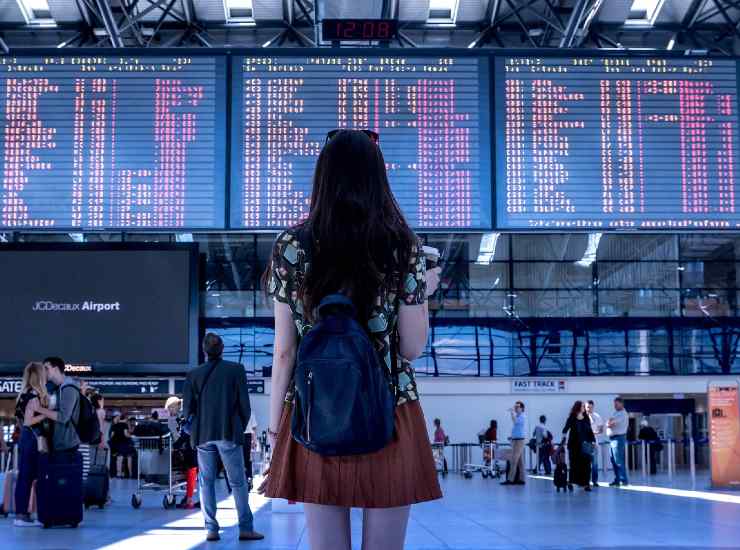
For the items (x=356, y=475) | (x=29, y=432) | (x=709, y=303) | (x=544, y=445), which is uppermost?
(x=709, y=303)

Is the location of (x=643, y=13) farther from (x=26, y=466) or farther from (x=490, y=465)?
(x=26, y=466)

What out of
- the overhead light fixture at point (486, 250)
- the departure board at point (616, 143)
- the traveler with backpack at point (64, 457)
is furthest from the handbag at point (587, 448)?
the overhead light fixture at point (486, 250)

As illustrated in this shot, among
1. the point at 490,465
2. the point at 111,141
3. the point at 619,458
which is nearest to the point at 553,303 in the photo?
the point at 490,465

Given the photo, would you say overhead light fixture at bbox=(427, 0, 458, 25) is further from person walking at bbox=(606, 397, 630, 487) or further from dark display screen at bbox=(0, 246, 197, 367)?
person walking at bbox=(606, 397, 630, 487)

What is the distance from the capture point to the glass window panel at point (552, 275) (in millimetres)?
29891

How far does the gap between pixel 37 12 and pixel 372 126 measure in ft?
47.2

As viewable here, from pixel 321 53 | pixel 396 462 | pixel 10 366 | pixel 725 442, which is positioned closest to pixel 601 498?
pixel 725 442

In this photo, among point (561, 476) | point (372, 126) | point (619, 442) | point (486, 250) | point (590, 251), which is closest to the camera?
point (372, 126)

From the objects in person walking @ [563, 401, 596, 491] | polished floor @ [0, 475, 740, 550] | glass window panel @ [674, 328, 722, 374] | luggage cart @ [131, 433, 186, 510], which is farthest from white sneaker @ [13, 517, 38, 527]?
glass window panel @ [674, 328, 722, 374]

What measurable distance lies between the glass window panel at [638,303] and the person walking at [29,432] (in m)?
22.7

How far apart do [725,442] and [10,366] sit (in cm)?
1127

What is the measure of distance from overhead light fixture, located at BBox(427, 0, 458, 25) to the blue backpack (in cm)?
2302

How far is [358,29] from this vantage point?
12.8 meters

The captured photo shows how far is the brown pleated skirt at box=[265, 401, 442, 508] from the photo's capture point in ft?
7.09
